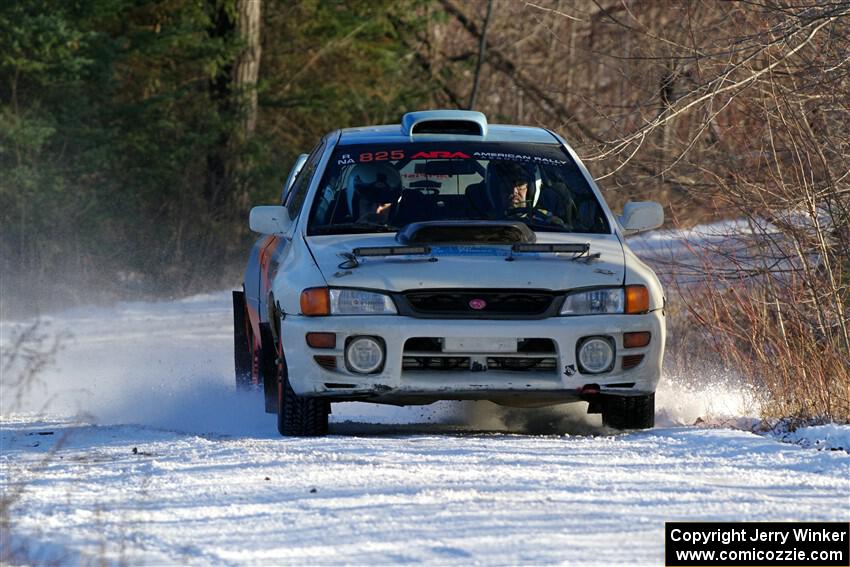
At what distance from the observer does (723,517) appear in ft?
18.3

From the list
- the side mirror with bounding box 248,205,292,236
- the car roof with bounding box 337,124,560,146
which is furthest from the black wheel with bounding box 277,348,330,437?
the car roof with bounding box 337,124,560,146

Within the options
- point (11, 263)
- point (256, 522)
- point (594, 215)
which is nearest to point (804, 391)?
point (594, 215)

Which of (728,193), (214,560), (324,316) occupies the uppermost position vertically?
(728,193)

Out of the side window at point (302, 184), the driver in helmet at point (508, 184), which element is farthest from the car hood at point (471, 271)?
the side window at point (302, 184)

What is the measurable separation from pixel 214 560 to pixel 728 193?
771cm

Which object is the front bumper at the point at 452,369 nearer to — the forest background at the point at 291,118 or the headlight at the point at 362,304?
the headlight at the point at 362,304

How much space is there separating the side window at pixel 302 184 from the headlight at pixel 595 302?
1945mm

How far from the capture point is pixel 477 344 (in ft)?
25.0

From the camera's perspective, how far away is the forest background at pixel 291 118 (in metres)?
11.7

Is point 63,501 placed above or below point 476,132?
below

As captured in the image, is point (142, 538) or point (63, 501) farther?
point (63, 501)

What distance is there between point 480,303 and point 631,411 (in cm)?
111

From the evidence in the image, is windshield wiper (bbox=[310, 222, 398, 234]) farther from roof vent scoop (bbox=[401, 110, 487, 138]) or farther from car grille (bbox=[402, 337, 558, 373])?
car grille (bbox=[402, 337, 558, 373])

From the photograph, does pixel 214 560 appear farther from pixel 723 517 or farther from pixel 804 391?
pixel 804 391
